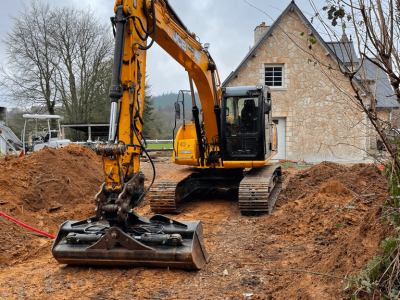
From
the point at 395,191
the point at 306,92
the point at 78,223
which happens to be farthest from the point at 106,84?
the point at 395,191

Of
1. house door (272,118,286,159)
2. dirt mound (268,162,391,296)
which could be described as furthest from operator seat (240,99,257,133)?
house door (272,118,286,159)

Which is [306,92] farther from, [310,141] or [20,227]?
[20,227]

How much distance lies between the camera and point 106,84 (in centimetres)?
2808

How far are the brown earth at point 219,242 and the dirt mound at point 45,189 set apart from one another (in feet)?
0.07

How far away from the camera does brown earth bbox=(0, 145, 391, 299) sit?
371 centimetres

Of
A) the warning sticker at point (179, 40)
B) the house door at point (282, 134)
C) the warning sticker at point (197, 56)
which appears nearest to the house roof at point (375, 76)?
the warning sticker at point (179, 40)

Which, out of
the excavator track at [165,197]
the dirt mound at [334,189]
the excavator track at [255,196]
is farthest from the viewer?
the excavator track at [165,197]

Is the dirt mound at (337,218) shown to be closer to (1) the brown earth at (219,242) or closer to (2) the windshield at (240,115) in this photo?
(1) the brown earth at (219,242)

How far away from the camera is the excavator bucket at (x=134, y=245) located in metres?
4.32

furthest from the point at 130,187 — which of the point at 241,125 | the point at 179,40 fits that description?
the point at 241,125

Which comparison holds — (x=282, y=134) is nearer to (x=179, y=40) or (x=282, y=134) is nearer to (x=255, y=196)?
(x=255, y=196)

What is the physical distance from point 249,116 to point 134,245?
437cm

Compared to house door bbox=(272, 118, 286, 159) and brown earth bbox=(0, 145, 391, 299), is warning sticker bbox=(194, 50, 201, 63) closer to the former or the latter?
brown earth bbox=(0, 145, 391, 299)

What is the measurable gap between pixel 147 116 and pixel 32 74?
30.1 feet
